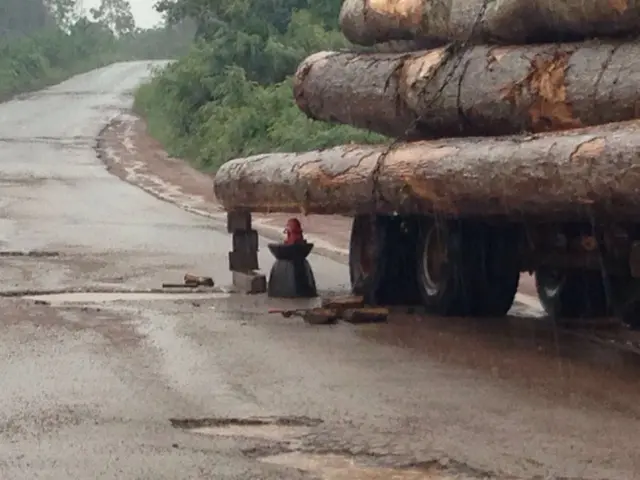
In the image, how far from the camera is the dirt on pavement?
20109 mm

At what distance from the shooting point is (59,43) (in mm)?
76188

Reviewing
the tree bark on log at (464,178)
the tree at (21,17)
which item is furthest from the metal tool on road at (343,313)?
the tree at (21,17)

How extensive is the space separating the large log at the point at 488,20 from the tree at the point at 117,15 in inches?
3966

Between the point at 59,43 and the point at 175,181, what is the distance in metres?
48.6

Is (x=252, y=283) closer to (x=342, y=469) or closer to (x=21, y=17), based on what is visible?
(x=342, y=469)

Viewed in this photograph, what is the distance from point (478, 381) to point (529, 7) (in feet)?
10.9

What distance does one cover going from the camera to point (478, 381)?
878 centimetres

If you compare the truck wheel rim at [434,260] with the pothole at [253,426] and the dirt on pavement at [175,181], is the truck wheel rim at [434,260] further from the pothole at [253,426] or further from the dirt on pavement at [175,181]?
the pothole at [253,426]

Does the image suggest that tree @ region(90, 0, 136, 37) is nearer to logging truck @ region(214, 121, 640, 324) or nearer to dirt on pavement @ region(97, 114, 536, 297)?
dirt on pavement @ region(97, 114, 536, 297)

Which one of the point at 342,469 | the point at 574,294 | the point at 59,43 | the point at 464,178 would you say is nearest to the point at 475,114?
the point at 464,178

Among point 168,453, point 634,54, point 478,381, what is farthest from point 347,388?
point 634,54

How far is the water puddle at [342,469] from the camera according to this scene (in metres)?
6.33

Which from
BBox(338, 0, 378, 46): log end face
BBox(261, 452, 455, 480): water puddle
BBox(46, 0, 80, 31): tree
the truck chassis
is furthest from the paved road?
BBox(46, 0, 80, 31): tree

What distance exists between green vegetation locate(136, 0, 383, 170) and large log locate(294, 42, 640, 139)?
15.1 meters
